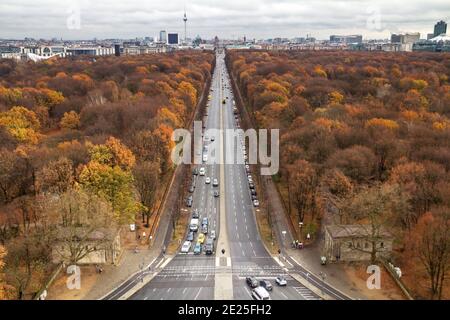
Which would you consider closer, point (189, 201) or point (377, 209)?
point (377, 209)

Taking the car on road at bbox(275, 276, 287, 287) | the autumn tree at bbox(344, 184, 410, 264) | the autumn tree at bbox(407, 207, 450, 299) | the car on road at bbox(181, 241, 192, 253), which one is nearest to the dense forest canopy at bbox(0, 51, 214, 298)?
the car on road at bbox(181, 241, 192, 253)

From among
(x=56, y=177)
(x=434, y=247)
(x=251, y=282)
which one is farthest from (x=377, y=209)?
(x=56, y=177)

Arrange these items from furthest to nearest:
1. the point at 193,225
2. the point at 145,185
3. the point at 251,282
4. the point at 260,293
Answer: the point at 145,185
the point at 193,225
the point at 251,282
the point at 260,293

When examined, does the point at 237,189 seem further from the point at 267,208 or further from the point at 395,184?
the point at 395,184

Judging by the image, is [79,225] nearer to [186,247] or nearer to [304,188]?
[186,247]

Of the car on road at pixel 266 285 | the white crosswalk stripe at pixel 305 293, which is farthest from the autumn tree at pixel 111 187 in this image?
the white crosswalk stripe at pixel 305 293

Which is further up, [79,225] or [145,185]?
[145,185]

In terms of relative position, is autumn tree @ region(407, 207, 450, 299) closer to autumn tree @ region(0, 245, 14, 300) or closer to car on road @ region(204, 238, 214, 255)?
car on road @ region(204, 238, 214, 255)
